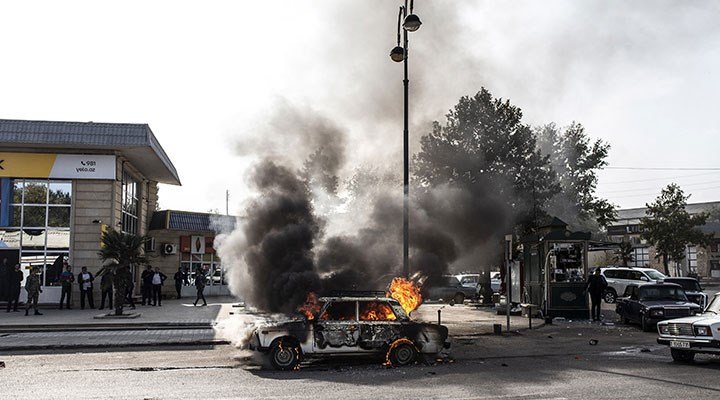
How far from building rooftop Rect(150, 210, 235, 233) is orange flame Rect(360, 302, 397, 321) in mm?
20702

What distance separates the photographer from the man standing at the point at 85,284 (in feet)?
72.2

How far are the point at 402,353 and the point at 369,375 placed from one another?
1.26 meters

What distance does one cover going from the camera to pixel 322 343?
10.7m

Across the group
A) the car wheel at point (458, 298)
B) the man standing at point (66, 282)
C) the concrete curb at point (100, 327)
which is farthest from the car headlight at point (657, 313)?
the man standing at point (66, 282)

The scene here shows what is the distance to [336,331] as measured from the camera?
10734mm

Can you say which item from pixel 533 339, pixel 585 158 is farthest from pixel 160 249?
pixel 585 158

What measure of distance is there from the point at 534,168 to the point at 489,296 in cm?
635

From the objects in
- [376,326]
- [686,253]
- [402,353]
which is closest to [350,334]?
[376,326]

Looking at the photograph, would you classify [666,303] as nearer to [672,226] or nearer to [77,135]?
[77,135]

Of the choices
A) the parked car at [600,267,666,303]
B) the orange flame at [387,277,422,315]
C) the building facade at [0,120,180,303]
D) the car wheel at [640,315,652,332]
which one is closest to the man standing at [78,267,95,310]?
the building facade at [0,120,180,303]

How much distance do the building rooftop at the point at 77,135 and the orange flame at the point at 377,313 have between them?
1458 cm

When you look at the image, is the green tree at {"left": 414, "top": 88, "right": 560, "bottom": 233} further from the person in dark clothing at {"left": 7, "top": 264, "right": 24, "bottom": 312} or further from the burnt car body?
the person in dark clothing at {"left": 7, "top": 264, "right": 24, "bottom": 312}

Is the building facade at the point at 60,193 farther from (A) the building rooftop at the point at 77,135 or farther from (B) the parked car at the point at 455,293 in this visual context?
(B) the parked car at the point at 455,293

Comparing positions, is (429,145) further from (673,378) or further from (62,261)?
(673,378)
